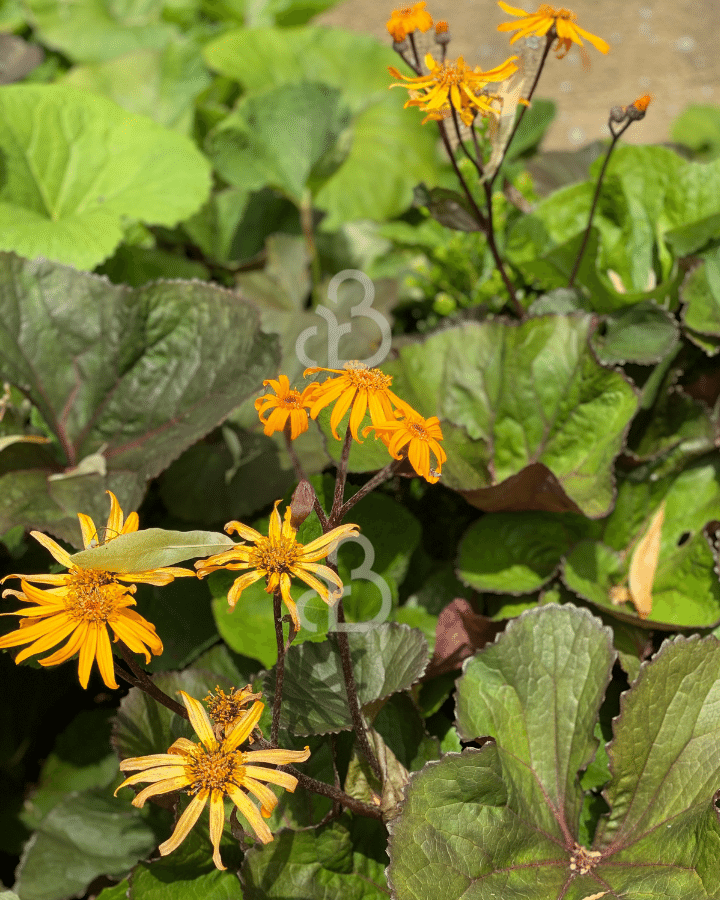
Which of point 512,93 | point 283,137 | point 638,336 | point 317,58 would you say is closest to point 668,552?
point 638,336

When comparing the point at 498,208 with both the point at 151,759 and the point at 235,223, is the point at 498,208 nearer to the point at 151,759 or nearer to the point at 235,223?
the point at 235,223

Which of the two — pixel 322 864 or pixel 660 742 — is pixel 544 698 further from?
pixel 322 864

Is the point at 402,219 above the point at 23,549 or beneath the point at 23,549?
above

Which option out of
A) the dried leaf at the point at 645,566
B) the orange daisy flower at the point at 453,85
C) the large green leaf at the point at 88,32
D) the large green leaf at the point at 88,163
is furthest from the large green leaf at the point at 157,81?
the dried leaf at the point at 645,566

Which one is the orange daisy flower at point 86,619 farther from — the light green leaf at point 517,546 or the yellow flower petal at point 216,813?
the light green leaf at point 517,546

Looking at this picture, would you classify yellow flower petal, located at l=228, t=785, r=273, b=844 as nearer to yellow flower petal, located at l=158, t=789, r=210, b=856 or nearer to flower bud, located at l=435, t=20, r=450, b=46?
yellow flower petal, located at l=158, t=789, r=210, b=856

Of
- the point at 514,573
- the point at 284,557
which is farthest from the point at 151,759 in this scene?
the point at 514,573
